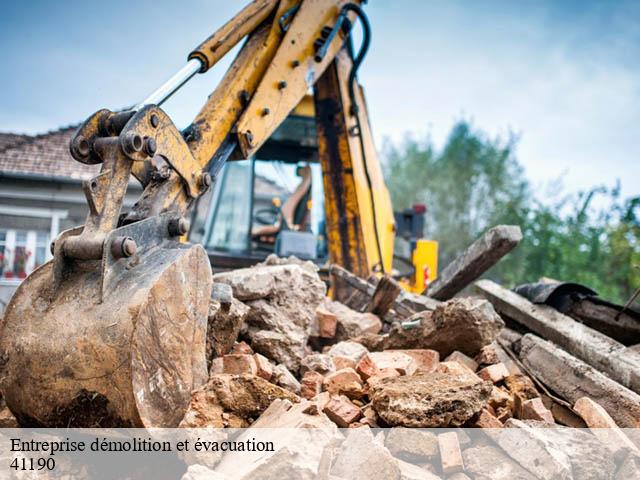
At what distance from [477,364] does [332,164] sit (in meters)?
2.62

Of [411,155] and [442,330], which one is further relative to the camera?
[411,155]

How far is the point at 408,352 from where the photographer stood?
2.86 m

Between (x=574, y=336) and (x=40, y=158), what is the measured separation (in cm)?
1204

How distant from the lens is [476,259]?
12.3 ft

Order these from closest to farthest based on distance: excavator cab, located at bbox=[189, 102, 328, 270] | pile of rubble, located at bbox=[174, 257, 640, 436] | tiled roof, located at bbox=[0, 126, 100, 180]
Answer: pile of rubble, located at bbox=[174, 257, 640, 436] < excavator cab, located at bbox=[189, 102, 328, 270] < tiled roof, located at bbox=[0, 126, 100, 180]

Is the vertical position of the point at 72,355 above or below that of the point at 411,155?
below

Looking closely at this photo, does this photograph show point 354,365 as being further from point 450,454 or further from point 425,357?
point 450,454

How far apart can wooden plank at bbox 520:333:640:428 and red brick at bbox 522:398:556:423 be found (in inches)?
13.3

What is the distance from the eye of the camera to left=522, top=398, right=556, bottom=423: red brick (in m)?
2.33

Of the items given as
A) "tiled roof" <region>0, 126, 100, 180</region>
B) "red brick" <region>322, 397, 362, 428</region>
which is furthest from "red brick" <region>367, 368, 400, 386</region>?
"tiled roof" <region>0, 126, 100, 180</region>

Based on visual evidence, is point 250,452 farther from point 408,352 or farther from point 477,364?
point 477,364

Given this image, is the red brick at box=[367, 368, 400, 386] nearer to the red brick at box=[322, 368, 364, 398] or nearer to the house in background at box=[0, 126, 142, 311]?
the red brick at box=[322, 368, 364, 398]

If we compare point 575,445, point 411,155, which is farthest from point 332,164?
point 411,155

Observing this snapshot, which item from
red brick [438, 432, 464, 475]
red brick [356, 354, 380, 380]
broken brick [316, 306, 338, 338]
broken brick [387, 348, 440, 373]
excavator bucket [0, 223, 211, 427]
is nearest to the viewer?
excavator bucket [0, 223, 211, 427]
